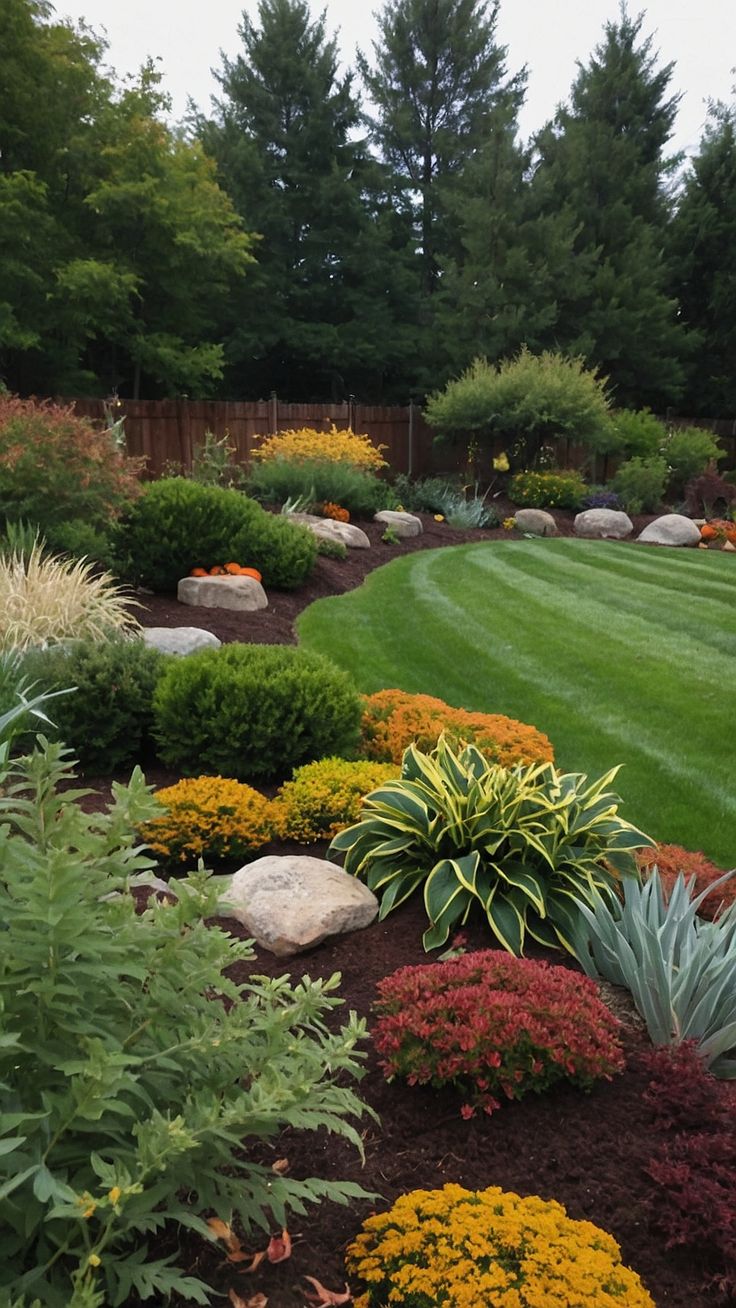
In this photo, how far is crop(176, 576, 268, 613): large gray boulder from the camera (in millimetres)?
8156

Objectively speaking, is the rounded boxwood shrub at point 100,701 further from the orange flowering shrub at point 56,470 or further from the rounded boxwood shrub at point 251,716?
the orange flowering shrub at point 56,470

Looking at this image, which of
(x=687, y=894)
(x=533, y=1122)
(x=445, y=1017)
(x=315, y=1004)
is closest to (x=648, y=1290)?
(x=533, y=1122)

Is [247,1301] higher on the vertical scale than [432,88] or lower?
lower

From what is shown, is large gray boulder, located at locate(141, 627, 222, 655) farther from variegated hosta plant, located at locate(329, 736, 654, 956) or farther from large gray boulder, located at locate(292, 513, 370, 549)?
large gray boulder, located at locate(292, 513, 370, 549)

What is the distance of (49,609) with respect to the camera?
6.20 meters

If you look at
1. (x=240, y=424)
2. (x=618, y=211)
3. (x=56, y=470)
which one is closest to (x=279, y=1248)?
(x=56, y=470)

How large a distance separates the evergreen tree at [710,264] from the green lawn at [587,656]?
19.2 metres

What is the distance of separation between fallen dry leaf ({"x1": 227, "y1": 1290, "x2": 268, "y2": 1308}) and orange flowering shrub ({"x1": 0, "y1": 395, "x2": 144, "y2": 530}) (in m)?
6.55

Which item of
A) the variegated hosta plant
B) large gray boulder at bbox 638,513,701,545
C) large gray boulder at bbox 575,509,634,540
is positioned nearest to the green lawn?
the variegated hosta plant

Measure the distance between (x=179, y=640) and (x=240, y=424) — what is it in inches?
488

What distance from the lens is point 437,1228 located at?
1.92 meters

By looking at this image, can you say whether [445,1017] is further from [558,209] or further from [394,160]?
[394,160]

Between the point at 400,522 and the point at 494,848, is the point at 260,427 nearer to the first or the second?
the point at 400,522

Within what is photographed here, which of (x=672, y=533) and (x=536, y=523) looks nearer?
(x=672, y=533)
